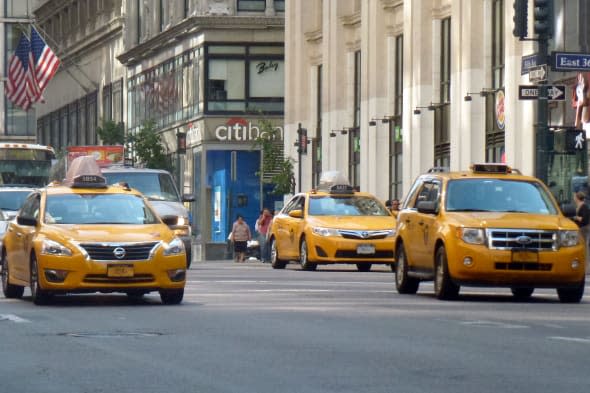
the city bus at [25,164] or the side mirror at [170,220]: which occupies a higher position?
the city bus at [25,164]

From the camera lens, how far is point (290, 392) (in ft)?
37.7

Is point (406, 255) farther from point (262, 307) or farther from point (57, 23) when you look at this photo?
point (57, 23)

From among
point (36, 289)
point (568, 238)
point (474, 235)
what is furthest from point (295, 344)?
point (568, 238)

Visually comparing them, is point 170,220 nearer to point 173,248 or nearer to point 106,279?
point 173,248

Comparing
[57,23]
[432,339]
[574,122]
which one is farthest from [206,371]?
[57,23]

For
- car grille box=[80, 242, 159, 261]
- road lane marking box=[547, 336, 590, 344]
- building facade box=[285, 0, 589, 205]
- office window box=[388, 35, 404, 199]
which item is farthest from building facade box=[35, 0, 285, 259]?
road lane marking box=[547, 336, 590, 344]

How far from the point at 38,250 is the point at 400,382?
10660mm

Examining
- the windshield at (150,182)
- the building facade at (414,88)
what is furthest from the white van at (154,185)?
the building facade at (414,88)

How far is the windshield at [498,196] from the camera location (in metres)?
24.0

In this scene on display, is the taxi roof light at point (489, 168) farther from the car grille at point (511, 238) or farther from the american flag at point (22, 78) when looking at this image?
→ the american flag at point (22, 78)

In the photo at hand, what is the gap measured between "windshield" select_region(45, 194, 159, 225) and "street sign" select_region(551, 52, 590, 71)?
33.6 ft

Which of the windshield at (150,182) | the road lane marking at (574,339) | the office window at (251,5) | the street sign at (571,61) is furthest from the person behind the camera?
the office window at (251,5)

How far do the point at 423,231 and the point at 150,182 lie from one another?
16089 millimetres

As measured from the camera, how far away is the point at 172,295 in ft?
73.6
